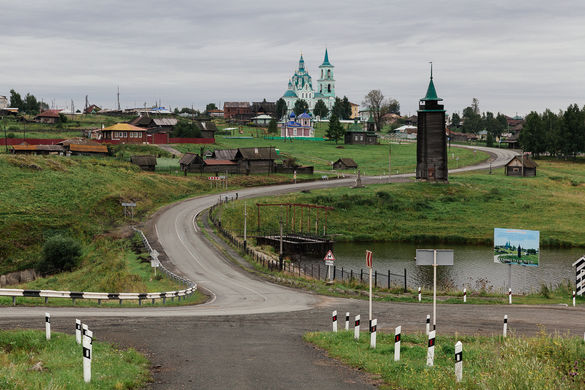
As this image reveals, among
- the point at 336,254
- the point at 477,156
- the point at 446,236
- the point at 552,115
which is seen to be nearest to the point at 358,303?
the point at 336,254

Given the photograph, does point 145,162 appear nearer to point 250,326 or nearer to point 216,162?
point 216,162

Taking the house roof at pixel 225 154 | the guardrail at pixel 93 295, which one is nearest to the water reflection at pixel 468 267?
the guardrail at pixel 93 295

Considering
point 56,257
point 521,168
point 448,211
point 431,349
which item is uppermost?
point 521,168

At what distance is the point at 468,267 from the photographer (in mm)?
54844

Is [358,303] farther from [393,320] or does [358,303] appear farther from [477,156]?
[477,156]

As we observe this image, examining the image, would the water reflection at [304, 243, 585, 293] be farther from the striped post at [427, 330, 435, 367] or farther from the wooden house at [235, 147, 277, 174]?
the wooden house at [235, 147, 277, 174]

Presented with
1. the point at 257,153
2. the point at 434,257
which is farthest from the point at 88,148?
the point at 434,257

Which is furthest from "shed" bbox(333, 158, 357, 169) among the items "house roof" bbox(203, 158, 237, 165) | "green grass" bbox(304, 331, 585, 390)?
"green grass" bbox(304, 331, 585, 390)

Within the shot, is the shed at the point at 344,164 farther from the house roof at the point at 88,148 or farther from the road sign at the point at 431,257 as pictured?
the road sign at the point at 431,257

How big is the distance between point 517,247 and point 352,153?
10262cm

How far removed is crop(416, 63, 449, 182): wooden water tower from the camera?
89250 mm

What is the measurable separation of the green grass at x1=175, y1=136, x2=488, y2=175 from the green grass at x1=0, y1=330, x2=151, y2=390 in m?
94.6

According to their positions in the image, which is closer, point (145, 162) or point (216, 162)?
point (145, 162)

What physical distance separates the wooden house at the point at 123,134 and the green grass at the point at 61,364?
110491 mm
